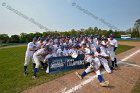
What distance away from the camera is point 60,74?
8.33 metres

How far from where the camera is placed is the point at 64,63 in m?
9.02

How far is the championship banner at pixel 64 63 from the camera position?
8.59m

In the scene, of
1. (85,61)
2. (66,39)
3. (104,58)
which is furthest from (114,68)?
(66,39)

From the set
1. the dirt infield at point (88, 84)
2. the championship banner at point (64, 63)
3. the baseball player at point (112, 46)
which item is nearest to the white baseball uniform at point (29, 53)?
the championship banner at point (64, 63)

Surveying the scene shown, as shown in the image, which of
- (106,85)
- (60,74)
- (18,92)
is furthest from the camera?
(60,74)

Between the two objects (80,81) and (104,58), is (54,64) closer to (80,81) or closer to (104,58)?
(80,81)

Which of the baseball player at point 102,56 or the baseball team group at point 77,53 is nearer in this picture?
the baseball team group at point 77,53

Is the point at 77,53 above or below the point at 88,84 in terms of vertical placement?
above

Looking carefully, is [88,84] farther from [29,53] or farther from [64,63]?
[29,53]

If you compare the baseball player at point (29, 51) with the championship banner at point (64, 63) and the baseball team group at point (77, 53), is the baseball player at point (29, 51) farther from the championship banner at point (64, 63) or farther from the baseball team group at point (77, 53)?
the championship banner at point (64, 63)

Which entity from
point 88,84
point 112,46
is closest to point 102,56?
point 112,46

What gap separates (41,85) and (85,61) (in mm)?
3644

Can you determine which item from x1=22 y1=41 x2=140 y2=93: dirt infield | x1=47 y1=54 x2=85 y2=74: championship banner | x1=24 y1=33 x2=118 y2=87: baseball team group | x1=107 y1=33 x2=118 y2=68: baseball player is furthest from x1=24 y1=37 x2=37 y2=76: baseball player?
x1=107 y1=33 x2=118 y2=68: baseball player

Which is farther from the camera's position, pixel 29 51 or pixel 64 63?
pixel 64 63
